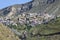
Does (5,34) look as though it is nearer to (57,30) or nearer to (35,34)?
(57,30)

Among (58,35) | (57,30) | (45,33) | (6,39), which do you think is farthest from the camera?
(45,33)

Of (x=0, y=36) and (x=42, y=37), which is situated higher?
(x=0, y=36)

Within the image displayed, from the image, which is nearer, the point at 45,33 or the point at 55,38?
the point at 55,38

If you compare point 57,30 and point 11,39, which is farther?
point 57,30

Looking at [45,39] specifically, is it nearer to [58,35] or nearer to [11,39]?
[58,35]

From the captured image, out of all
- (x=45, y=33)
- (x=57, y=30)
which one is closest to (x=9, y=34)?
(x=57, y=30)

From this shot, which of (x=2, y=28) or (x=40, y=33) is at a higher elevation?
(x=2, y=28)

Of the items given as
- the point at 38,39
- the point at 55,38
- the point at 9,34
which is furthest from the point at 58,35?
the point at 9,34

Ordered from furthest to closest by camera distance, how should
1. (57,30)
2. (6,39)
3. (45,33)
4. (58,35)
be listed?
(45,33) < (57,30) < (58,35) < (6,39)
